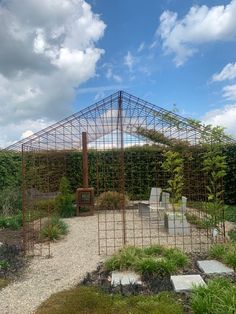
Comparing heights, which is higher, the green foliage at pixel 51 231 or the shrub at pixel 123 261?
the green foliage at pixel 51 231

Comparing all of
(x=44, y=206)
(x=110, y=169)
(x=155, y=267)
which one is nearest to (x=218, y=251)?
(x=155, y=267)

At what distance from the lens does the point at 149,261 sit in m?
5.48

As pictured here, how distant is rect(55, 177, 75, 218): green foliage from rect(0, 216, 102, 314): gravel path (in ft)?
10.6

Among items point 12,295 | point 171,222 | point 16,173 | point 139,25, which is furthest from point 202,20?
point 16,173

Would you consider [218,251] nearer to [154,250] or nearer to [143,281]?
[154,250]

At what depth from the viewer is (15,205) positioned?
1238 centimetres

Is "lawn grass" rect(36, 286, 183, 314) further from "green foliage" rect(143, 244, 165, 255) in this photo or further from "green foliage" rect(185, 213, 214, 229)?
"green foliage" rect(185, 213, 214, 229)

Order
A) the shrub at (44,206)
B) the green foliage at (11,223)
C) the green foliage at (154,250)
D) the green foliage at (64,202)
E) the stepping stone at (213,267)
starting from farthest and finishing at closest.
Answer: the green foliage at (64,202)
the shrub at (44,206)
the green foliage at (11,223)
the green foliage at (154,250)
the stepping stone at (213,267)

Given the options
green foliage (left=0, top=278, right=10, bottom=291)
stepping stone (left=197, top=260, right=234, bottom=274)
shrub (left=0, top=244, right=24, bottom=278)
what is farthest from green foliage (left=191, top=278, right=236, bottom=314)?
shrub (left=0, top=244, right=24, bottom=278)

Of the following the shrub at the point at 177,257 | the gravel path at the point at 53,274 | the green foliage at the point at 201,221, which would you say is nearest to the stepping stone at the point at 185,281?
the shrub at the point at 177,257

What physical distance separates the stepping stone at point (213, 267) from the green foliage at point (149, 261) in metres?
0.26

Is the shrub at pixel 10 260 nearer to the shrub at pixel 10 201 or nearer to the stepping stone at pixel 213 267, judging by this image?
the stepping stone at pixel 213 267

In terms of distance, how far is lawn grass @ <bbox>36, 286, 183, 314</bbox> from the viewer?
13.8 ft

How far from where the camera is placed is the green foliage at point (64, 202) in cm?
1186
